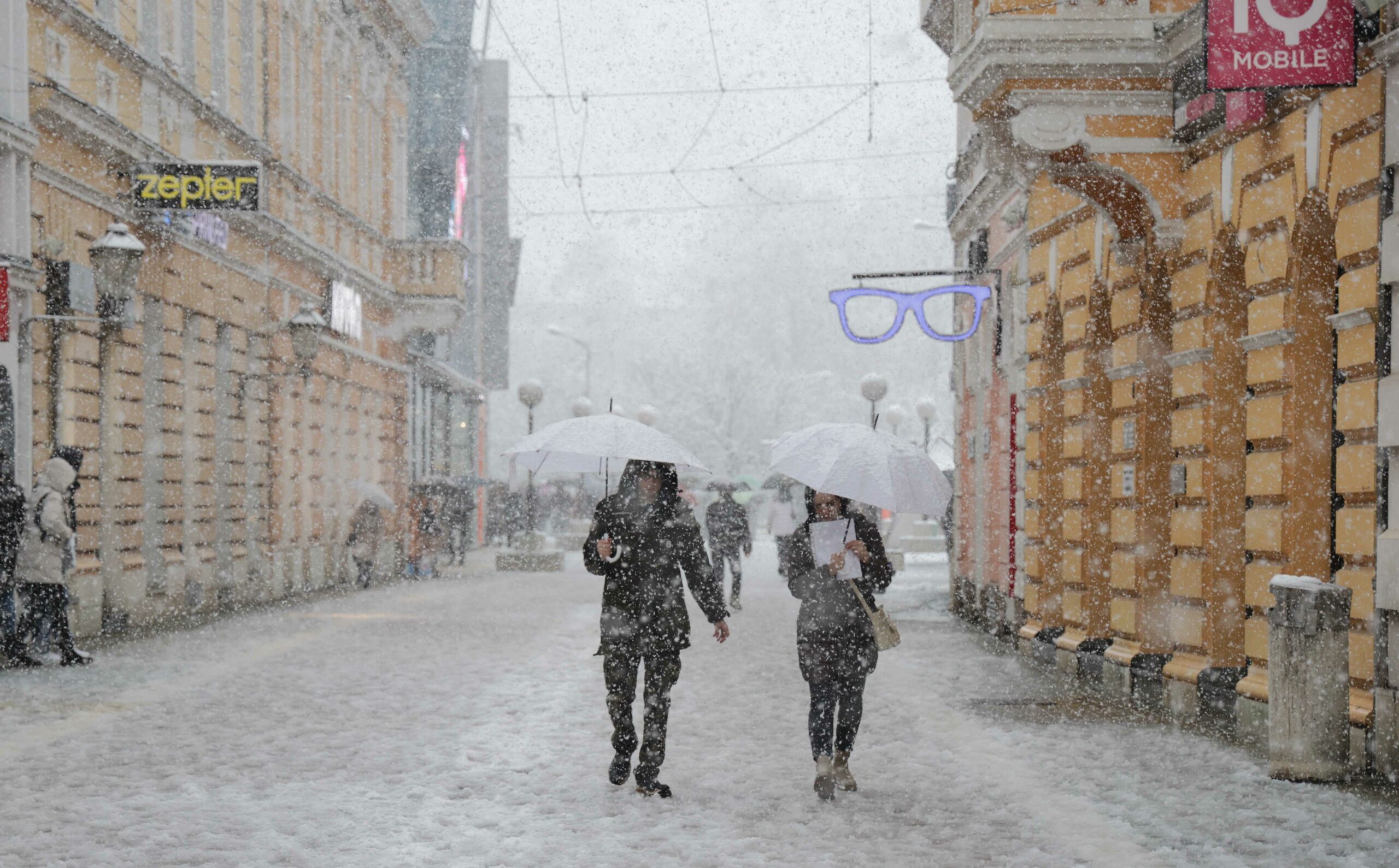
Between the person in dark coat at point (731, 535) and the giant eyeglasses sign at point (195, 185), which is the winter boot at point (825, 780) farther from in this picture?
the person in dark coat at point (731, 535)

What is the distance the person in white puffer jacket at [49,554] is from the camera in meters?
12.9

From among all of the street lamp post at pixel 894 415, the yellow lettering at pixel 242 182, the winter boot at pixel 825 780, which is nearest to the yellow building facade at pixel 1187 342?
the winter boot at pixel 825 780

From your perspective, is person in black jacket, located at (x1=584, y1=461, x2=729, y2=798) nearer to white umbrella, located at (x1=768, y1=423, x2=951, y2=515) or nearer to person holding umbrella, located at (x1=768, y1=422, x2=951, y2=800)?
person holding umbrella, located at (x1=768, y1=422, x2=951, y2=800)

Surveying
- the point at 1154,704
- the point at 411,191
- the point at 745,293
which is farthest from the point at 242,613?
the point at 745,293

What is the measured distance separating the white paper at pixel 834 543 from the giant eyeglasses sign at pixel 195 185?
10582 mm

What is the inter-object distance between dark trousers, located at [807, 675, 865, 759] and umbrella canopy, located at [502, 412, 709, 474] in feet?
3.80

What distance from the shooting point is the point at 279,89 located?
925 inches

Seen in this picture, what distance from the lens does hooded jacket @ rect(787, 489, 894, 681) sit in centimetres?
767

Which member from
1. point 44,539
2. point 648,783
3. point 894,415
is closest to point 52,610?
point 44,539

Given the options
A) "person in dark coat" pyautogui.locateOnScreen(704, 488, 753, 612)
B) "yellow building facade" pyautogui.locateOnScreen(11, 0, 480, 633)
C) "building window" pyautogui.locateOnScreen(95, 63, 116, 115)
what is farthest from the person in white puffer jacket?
"person in dark coat" pyautogui.locateOnScreen(704, 488, 753, 612)

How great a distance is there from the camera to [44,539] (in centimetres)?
1295

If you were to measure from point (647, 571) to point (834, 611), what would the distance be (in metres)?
0.87

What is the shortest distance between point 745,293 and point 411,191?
43.0 meters

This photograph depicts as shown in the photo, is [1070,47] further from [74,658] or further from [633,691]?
[74,658]
